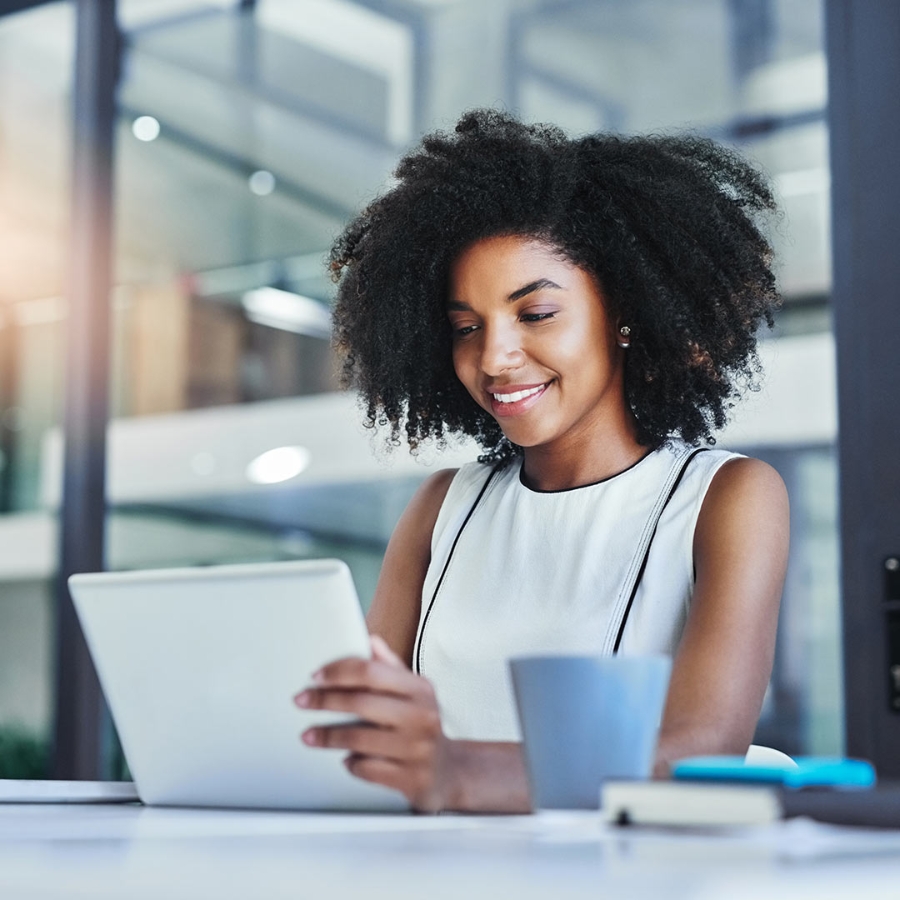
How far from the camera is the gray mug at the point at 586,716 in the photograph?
2.55 feet

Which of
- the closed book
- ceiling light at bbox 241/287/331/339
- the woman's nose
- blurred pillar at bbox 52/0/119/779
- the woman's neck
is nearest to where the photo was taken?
the closed book

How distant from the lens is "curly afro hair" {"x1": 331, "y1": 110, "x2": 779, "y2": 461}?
171cm

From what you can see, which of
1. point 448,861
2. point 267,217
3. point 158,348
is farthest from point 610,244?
point 158,348

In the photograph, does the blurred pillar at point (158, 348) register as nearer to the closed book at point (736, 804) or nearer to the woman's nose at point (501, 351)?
the woman's nose at point (501, 351)

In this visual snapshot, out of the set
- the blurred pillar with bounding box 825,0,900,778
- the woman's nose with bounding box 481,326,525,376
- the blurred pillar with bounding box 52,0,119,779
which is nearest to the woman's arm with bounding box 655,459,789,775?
the woman's nose with bounding box 481,326,525,376

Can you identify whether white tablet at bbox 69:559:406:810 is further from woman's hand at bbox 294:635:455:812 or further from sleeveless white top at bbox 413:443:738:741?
sleeveless white top at bbox 413:443:738:741

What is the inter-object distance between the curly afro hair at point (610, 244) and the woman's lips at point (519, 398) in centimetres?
17

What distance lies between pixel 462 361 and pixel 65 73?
2543 mm

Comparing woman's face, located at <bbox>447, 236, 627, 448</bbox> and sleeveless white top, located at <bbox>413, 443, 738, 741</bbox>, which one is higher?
woman's face, located at <bbox>447, 236, 627, 448</bbox>

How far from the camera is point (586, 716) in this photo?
0.78 meters

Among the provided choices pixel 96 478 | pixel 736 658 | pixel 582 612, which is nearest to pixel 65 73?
pixel 96 478

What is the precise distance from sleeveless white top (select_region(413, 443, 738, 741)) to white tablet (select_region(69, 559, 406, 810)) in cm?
64

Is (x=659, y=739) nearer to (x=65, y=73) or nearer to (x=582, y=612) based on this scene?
(x=582, y=612)

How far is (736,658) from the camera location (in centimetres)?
130
